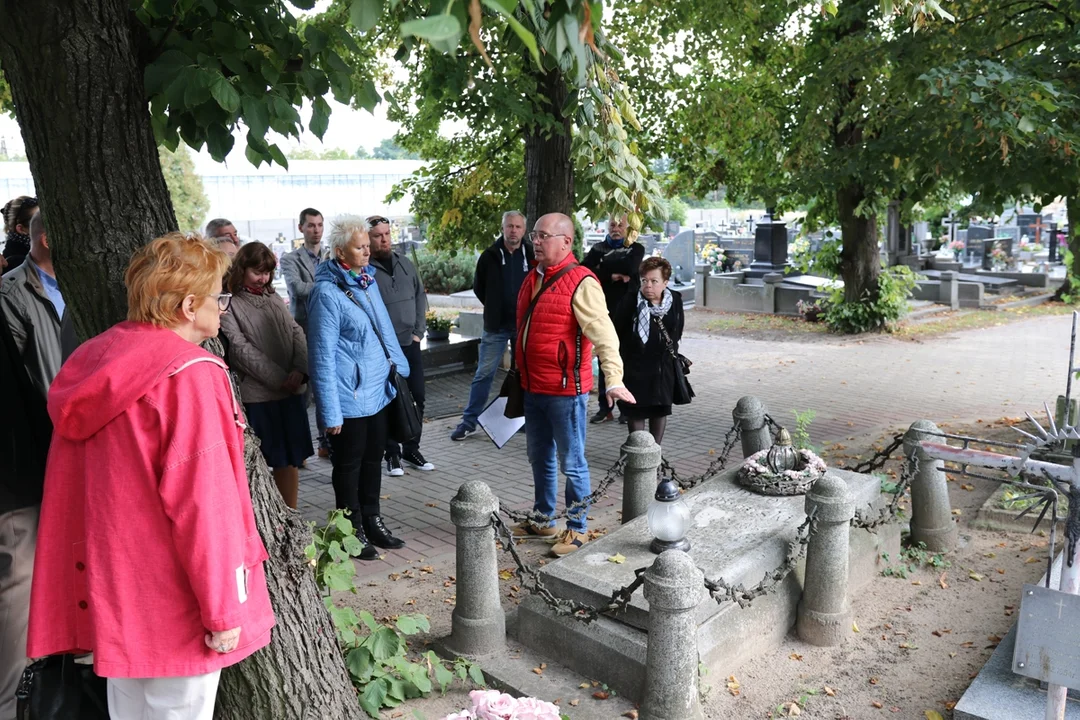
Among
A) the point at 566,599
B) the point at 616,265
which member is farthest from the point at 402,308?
the point at 566,599

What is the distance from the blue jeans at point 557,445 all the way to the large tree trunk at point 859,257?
12.3m

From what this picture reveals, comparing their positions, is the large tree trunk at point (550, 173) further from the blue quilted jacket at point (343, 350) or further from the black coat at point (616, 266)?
the blue quilted jacket at point (343, 350)

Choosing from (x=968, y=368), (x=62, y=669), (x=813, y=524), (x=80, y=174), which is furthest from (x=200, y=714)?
(x=968, y=368)

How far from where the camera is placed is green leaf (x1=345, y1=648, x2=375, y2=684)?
155 inches

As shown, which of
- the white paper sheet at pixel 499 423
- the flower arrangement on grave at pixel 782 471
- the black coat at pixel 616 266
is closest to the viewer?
the flower arrangement on grave at pixel 782 471

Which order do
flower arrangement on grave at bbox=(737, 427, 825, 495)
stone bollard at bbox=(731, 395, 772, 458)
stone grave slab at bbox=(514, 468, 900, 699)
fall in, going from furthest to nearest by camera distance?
stone bollard at bbox=(731, 395, 772, 458), flower arrangement on grave at bbox=(737, 427, 825, 495), stone grave slab at bbox=(514, 468, 900, 699)

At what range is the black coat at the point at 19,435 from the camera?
11.3ft

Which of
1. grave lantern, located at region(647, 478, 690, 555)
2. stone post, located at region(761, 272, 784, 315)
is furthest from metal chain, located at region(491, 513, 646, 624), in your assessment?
stone post, located at region(761, 272, 784, 315)

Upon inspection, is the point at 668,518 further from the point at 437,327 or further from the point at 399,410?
the point at 437,327

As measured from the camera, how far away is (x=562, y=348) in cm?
547

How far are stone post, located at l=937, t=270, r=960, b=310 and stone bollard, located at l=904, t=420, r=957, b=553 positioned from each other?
15.5 metres

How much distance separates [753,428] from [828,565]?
2.00 meters

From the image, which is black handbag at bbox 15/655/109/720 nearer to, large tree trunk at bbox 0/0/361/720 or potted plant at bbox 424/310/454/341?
large tree trunk at bbox 0/0/361/720

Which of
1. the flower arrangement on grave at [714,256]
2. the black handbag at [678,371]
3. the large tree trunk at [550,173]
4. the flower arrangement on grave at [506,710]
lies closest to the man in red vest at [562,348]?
the black handbag at [678,371]
